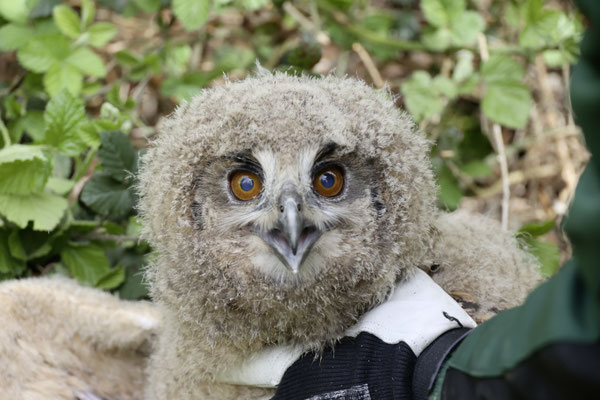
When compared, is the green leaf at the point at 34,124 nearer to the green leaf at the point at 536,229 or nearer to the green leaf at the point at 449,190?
the green leaf at the point at 449,190

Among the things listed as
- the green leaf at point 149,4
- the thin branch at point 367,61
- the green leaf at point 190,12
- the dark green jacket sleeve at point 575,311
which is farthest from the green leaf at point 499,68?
the dark green jacket sleeve at point 575,311

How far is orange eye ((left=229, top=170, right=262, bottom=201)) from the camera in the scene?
1624mm

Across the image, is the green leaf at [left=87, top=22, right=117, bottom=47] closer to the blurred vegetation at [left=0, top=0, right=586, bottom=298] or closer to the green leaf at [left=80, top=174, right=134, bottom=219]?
the blurred vegetation at [left=0, top=0, right=586, bottom=298]

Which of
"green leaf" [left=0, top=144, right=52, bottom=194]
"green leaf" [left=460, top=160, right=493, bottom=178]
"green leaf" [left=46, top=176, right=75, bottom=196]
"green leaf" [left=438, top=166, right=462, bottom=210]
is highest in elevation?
"green leaf" [left=0, top=144, right=52, bottom=194]

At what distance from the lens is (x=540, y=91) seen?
161 inches

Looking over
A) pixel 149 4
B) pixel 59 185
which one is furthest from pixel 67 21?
pixel 59 185

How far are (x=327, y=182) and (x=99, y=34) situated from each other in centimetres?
145

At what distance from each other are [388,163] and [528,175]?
2.52m

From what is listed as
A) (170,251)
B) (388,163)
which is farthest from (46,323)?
(388,163)

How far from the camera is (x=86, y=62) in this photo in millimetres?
2529

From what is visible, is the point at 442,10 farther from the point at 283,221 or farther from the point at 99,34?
the point at 283,221

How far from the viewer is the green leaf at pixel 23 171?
2055 mm

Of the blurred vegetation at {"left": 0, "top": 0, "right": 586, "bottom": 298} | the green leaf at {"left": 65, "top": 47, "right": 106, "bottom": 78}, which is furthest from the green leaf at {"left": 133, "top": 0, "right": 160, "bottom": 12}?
the green leaf at {"left": 65, "top": 47, "right": 106, "bottom": 78}

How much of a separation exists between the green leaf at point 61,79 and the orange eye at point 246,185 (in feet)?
3.63
